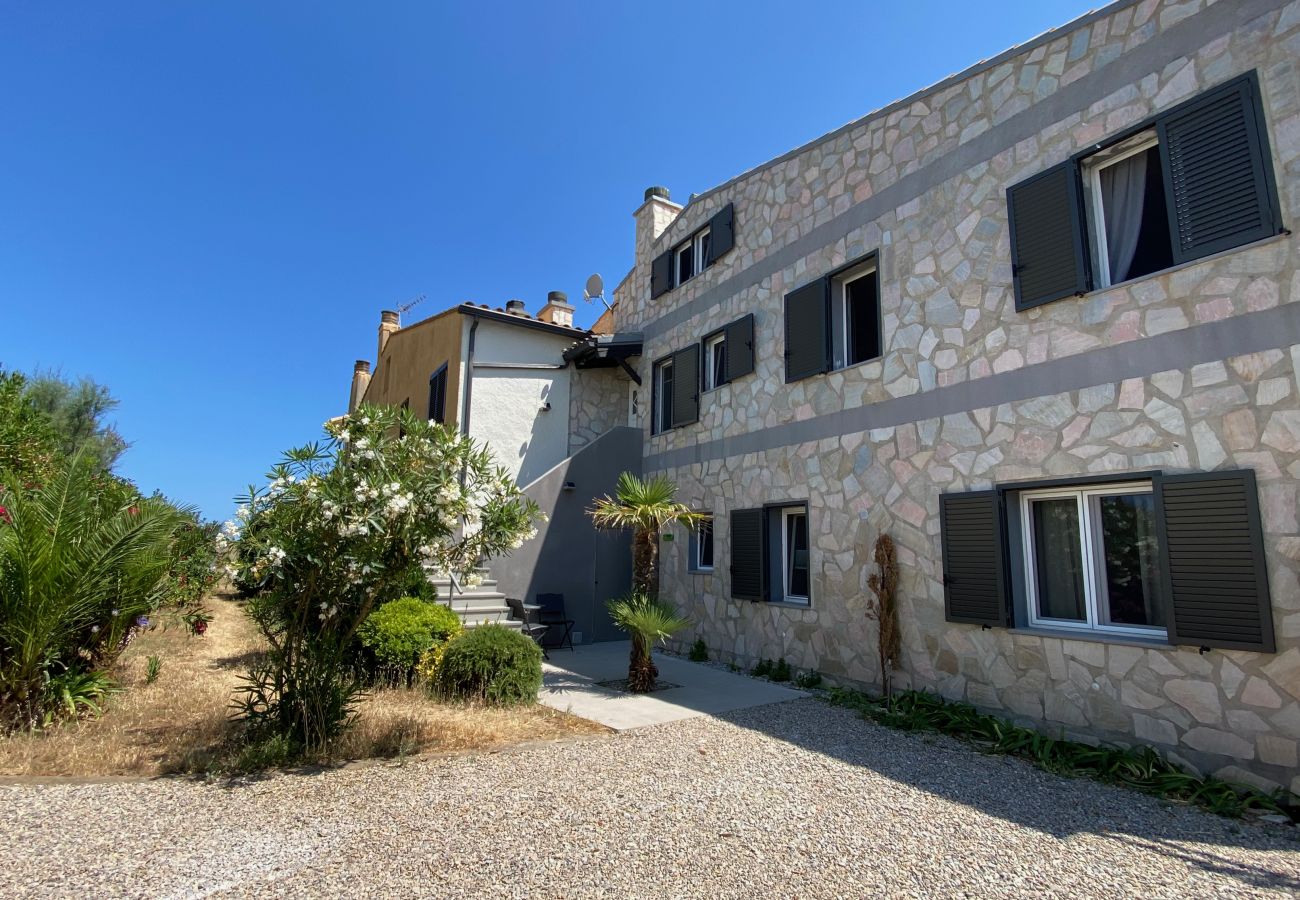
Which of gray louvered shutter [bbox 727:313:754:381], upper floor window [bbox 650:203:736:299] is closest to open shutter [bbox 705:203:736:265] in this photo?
upper floor window [bbox 650:203:736:299]

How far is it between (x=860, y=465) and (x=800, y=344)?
6.49 ft

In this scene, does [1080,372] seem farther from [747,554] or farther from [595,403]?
[595,403]

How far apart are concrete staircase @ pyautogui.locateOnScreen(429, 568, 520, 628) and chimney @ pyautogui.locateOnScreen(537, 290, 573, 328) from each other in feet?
26.1

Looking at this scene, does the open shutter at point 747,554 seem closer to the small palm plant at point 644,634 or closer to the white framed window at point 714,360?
the small palm plant at point 644,634

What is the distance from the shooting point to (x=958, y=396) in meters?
6.52

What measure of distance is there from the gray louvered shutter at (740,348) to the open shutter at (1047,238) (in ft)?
12.9

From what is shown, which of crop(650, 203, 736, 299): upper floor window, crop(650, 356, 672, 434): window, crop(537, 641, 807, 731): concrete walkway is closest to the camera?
crop(537, 641, 807, 731): concrete walkway

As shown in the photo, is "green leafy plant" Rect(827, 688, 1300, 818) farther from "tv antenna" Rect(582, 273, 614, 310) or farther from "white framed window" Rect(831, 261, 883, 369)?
"tv antenna" Rect(582, 273, 614, 310)

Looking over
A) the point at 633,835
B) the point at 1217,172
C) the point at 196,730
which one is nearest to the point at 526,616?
the point at 196,730

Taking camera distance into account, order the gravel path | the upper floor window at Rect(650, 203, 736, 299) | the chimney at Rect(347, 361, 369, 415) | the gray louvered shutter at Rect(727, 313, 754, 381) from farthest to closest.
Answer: the chimney at Rect(347, 361, 369, 415) → the upper floor window at Rect(650, 203, 736, 299) → the gray louvered shutter at Rect(727, 313, 754, 381) → the gravel path

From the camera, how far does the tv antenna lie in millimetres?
14844

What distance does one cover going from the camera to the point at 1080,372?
5.54 m

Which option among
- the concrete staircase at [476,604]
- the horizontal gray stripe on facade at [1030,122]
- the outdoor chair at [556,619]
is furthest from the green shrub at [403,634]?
the horizontal gray stripe on facade at [1030,122]

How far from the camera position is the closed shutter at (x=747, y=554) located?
8.81m
